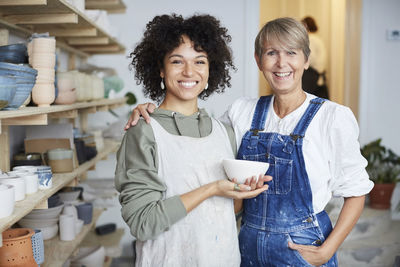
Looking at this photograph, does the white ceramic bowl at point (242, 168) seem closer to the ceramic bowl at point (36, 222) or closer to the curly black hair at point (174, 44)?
the curly black hair at point (174, 44)

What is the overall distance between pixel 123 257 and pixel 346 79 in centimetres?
283

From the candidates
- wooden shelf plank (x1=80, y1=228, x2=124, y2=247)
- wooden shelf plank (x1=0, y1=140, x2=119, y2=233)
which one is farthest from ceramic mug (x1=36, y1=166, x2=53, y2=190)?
wooden shelf plank (x1=80, y1=228, x2=124, y2=247)

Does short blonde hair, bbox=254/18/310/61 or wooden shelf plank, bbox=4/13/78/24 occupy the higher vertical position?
wooden shelf plank, bbox=4/13/78/24

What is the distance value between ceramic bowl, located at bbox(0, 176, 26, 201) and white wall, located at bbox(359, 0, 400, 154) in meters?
3.30

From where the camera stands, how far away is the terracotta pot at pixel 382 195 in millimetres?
3832

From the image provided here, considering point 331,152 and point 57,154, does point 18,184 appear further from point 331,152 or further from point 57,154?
point 331,152

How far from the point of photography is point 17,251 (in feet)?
5.28

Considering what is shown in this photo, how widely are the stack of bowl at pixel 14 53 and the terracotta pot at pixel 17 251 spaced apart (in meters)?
0.65

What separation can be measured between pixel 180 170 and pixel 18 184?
578 millimetres

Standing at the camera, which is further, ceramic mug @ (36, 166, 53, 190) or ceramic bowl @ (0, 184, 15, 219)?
ceramic mug @ (36, 166, 53, 190)

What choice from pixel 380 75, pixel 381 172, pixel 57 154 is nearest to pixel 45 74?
Result: pixel 57 154

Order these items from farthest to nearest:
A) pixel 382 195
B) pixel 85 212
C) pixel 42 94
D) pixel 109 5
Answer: pixel 382 195 < pixel 109 5 < pixel 85 212 < pixel 42 94

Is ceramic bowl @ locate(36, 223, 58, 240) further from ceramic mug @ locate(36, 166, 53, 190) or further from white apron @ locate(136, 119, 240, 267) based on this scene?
white apron @ locate(136, 119, 240, 267)

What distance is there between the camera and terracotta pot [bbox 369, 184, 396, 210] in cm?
383
